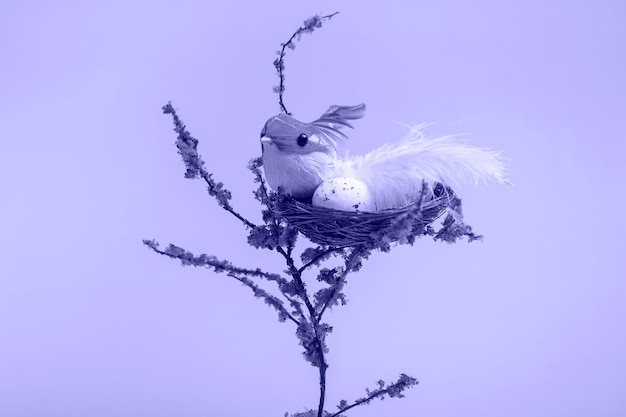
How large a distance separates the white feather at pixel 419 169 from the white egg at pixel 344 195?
2cm

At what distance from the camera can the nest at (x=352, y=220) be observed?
59.9 inches

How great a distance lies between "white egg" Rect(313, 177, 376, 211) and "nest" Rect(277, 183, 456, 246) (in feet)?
0.07

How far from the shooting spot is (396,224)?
146 centimetres

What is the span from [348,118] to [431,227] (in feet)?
0.89

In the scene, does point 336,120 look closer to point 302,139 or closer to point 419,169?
point 302,139

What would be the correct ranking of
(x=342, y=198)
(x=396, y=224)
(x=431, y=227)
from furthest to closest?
(x=431, y=227) < (x=342, y=198) < (x=396, y=224)

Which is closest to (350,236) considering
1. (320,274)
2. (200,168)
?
(320,274)

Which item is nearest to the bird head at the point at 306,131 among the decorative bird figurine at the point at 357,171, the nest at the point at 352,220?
the decorative bird figurine at the point at 357,171

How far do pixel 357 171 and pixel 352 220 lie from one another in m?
0.14

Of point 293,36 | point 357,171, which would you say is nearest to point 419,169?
point 357,171

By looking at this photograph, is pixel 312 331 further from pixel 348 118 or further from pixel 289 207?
pixel 348 118

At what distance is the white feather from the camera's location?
1.59 m

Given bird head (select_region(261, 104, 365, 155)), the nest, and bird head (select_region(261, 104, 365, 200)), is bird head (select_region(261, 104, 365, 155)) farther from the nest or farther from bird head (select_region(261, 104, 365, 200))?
the nest

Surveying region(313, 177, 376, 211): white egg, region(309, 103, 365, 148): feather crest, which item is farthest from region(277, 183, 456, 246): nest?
region(309, 103, 365, 148): feather crest
